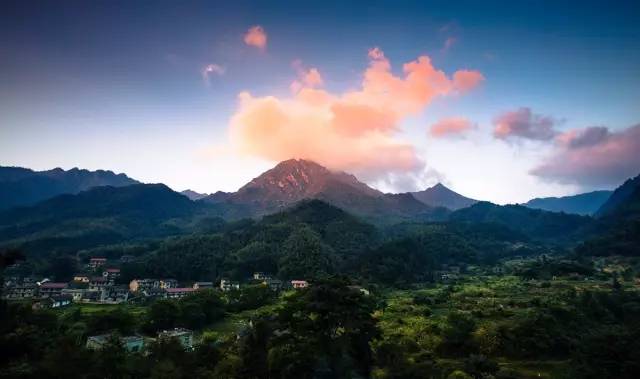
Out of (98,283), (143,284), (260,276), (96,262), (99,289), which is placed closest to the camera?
(99,289)

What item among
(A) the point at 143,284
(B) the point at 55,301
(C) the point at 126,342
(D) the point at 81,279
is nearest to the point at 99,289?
(A) the point at 143,284

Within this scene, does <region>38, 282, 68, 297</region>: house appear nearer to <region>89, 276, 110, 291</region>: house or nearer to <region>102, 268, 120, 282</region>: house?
<region>89, 276, 110, 291</region>: house

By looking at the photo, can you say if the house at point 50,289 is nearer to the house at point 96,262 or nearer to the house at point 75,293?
the house at point 75,293

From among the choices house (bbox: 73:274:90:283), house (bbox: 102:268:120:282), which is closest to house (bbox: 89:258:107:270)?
house (bbox: 102:268:120:282)

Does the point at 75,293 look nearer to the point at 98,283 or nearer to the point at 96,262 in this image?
the point at 98,283

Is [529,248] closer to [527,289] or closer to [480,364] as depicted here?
[527,289]

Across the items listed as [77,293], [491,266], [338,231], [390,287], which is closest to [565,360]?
[390,287]

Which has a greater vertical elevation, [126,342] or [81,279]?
[81,279]
